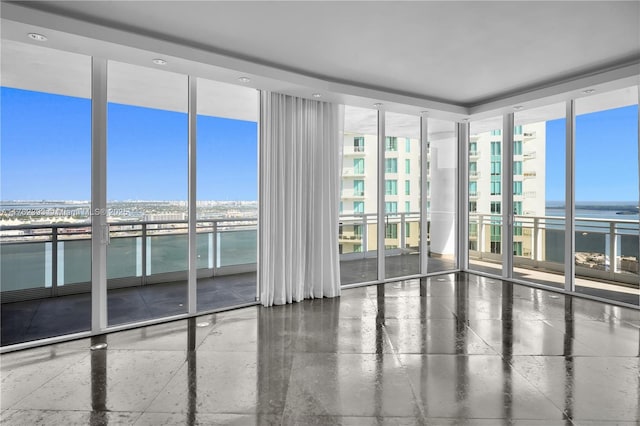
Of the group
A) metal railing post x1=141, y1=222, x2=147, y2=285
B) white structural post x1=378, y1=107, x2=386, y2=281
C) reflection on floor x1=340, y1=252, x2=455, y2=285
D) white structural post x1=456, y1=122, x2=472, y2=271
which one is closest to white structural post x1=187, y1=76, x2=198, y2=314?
metal railing post x1=141, y1=222, x2=147, y2=285

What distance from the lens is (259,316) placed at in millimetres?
4730

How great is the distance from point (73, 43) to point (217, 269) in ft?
10.2

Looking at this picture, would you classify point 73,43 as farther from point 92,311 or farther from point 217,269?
point 217,269

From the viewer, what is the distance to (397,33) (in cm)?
370

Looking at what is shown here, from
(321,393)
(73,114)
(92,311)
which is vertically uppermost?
(73,114)

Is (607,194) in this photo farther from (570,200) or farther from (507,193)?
(507,193)

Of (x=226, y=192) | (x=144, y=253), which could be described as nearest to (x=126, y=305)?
(x=144, y=253)

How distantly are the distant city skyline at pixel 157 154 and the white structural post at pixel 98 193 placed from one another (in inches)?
2.8

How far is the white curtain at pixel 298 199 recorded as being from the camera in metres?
5.17

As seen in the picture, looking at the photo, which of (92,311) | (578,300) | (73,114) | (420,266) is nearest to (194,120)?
(73,114)

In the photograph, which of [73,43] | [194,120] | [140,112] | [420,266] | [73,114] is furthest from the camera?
[420,266]

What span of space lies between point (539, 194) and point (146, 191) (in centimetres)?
592

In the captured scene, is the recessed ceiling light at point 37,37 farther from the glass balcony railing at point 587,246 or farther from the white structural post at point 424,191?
the glass balcony railing at point 587,246

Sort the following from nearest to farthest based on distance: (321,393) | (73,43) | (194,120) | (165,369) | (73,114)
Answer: (321,393), (165,369), (73,43), (73,114), (194,120)
